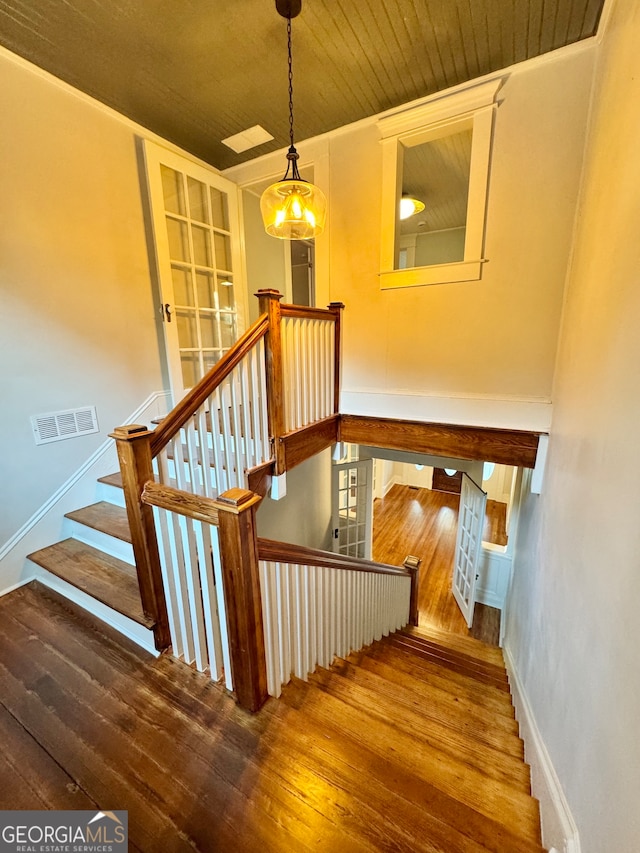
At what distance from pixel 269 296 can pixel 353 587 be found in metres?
1.84

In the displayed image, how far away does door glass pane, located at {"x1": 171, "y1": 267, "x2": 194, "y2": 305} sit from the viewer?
2.85 metres

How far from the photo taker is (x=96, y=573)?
189 cm

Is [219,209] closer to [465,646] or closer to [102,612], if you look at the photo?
[102,612]

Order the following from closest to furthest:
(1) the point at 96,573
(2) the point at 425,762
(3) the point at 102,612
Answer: (2) the point at 425,762 < (3) the point at 102,612 < (1) the point at 96,573

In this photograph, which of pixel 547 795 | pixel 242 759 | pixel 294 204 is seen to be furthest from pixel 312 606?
pixel 294 204

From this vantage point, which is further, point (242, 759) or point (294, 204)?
point (294, 204)

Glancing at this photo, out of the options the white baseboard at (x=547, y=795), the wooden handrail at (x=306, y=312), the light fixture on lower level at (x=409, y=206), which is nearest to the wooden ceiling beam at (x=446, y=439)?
the wooden handrail at (x=306, y=312)

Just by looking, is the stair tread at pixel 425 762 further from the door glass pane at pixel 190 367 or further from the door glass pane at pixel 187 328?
the door glass pane at pixel 187 328

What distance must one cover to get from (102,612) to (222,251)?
3.06 meters

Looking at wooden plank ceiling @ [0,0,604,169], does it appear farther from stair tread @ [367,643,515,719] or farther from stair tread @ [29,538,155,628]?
stair tread @ [367,643,515,719]

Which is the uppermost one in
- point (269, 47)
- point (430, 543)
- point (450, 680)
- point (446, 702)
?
point (269, 47)

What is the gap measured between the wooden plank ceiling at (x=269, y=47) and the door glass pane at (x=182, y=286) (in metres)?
1.04

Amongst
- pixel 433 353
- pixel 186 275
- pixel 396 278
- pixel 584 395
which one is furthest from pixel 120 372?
pixel 584 395

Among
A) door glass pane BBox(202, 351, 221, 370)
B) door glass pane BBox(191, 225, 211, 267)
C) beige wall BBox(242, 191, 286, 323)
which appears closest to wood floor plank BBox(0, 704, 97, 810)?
door glass pane BBox(202, 351, 221, 370)
